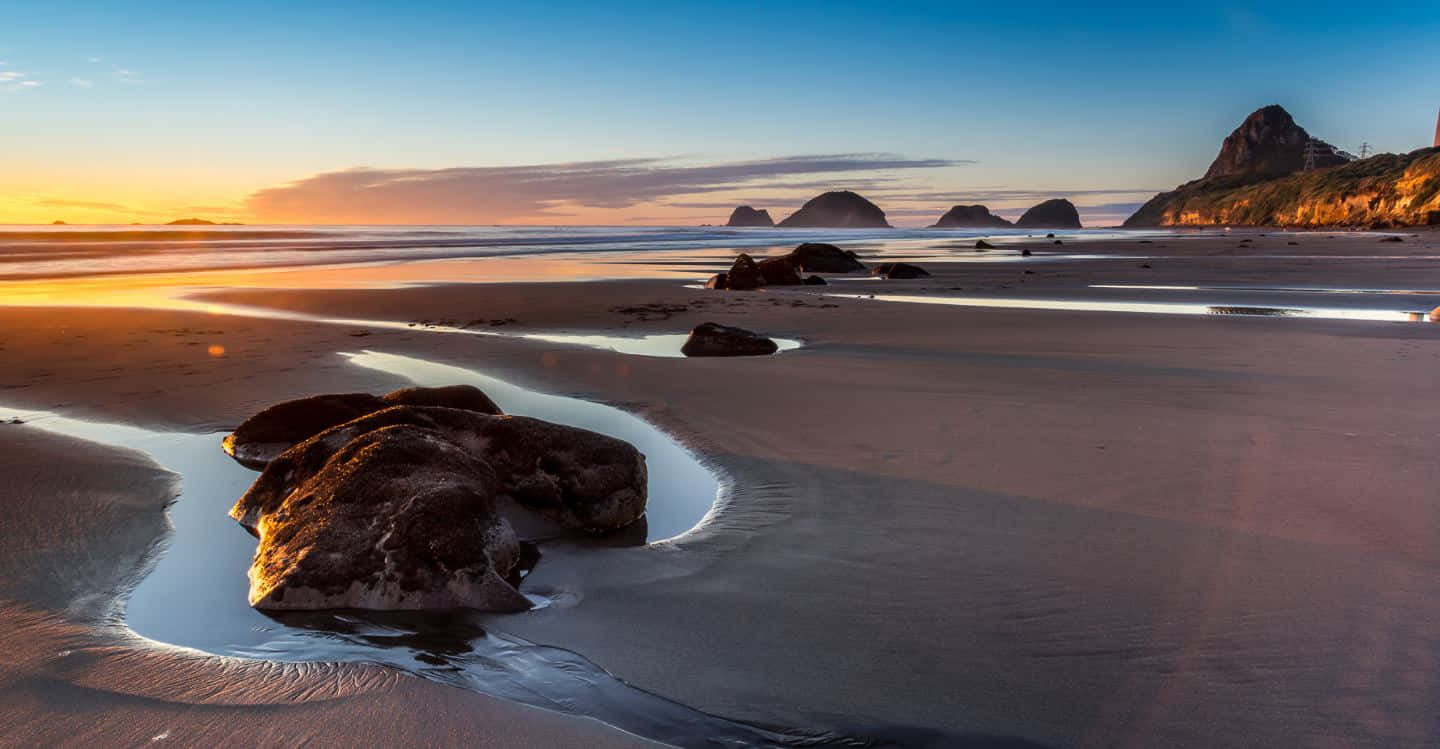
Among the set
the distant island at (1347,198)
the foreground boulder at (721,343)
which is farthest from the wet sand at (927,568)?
the distant island at (1347,198)

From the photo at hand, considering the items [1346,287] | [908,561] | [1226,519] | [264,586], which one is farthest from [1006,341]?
[1346,287]

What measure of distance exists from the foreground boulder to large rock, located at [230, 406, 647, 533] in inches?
208

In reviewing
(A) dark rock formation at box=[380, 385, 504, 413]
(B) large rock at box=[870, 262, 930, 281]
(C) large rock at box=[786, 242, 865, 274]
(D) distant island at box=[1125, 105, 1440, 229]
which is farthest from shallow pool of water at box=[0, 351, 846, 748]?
(D) distant island at box=[1125, 105, 1440, 229]

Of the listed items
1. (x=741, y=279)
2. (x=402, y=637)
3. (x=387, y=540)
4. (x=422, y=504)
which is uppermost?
(x=741, y=279)

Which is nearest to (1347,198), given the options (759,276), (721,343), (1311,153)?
(1311,153)

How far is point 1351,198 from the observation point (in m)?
103

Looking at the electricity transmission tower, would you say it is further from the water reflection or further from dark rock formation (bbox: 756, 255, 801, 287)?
the water reflection

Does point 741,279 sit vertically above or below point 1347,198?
below

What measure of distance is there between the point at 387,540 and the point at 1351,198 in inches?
5007

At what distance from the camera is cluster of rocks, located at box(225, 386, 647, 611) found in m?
3.69

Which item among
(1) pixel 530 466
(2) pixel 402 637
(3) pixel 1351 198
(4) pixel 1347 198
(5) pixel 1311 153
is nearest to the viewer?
(2) pixel 402 637

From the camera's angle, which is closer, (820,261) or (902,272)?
(902,272)

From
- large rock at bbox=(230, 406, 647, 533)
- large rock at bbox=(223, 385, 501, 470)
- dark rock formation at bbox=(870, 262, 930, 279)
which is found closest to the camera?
large rock at bbox=(230, 406, 647, 533)

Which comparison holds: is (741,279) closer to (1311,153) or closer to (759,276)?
(759,276)
